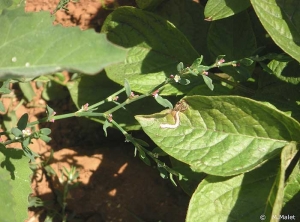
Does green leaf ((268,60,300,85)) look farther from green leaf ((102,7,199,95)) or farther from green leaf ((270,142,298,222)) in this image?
green leaf ((270,142,298,222))

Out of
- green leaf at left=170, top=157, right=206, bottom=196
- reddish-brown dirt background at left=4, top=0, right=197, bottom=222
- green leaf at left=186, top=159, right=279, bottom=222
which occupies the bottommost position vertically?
reddish-brown dirt background at left=4, top=0, right=197, bottom=222

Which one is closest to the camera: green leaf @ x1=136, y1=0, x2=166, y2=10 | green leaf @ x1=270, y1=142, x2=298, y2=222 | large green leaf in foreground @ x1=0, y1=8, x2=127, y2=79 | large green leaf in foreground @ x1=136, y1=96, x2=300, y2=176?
large green leaf in foreground @ x1=0, y1=8, x2=127, y2=79

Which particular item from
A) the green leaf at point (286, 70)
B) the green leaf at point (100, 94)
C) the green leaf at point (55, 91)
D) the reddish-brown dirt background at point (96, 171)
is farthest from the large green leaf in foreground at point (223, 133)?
the green leaf at point (55, 91)

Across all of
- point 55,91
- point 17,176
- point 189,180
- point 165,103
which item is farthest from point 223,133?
point 55,91

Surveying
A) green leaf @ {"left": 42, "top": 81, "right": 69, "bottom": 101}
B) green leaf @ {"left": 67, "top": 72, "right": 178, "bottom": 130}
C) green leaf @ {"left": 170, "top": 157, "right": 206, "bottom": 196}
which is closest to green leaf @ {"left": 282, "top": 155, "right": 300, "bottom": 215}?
green leaf @ {"left": 170, "top": 157, "right": 206, "bottom": 196}

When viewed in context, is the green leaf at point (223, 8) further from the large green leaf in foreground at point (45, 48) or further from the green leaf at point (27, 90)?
the green leaf at point (27, 90)
